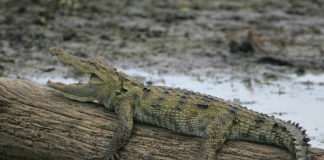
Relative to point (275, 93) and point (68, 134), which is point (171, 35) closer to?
point (275, 93)

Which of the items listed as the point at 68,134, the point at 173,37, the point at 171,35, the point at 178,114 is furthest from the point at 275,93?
the point at 68,134

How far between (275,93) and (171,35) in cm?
358

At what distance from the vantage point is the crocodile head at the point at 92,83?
527 centimetres

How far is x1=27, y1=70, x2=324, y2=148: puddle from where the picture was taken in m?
7.19

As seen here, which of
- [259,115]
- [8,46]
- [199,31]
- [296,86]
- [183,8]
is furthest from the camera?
[183,8]

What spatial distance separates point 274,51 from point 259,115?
585cm

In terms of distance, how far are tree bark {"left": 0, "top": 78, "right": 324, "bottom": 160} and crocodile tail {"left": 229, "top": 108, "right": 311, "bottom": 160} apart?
78 mm

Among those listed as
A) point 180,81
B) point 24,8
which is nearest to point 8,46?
point 24,8

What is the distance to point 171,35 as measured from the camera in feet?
36.4

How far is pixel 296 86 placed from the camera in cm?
846

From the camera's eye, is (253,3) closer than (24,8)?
No

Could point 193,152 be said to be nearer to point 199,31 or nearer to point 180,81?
point 180,81

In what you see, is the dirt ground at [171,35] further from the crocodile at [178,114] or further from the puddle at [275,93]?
the crocodile at [178,114]

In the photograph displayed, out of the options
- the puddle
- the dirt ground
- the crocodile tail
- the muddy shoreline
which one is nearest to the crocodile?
the crocodile tail
